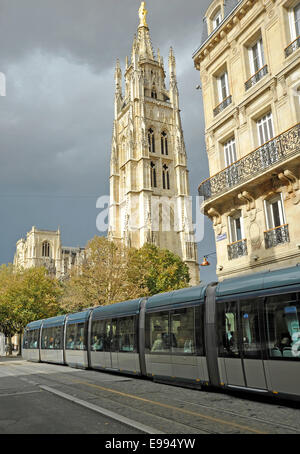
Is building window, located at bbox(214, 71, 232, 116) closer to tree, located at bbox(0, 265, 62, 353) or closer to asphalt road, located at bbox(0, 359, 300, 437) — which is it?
asphalt road, located at bbox(0, 359, 300, 437)

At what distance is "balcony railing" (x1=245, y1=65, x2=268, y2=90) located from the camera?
1437cm

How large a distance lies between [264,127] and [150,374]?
9326 millimetres

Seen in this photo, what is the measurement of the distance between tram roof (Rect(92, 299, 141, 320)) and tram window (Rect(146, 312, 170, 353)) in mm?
925

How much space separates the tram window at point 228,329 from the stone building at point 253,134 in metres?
4.47

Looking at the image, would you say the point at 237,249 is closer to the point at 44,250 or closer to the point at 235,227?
the point at 235,227

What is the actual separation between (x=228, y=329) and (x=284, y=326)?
1.52 m

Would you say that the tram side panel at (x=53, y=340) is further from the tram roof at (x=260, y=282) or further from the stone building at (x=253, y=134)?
the tram roof at (x=260, y=282)

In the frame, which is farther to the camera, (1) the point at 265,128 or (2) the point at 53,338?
(2) the point at 53,338

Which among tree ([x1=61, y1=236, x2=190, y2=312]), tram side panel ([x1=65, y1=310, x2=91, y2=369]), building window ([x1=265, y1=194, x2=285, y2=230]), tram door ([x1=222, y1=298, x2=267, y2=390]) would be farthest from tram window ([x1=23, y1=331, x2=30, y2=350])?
tram door ([x1=222, y1=298, x2=267, y2=390])

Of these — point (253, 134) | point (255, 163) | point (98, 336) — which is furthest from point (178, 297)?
point (253, 134)

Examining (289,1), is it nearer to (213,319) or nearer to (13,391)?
(213,319)

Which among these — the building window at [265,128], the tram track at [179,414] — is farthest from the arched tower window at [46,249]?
the tram track at [179,414]

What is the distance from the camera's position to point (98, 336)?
14.6 m

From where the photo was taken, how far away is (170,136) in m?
68.1
